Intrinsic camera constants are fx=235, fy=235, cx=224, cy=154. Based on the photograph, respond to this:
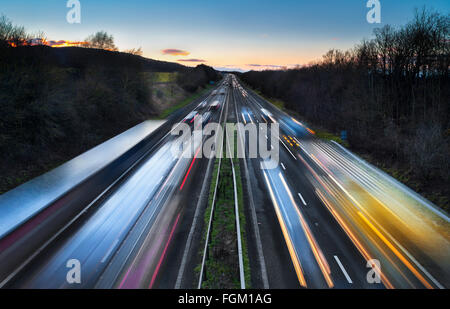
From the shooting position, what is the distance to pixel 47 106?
19625mm

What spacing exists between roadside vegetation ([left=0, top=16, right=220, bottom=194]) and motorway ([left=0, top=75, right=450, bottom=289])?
7.78m

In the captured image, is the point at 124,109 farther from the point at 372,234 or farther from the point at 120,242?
the point at 372,234

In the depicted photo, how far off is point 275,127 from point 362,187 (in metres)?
19.3

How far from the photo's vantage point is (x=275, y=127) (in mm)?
34531

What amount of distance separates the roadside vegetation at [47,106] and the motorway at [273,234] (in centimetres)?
778

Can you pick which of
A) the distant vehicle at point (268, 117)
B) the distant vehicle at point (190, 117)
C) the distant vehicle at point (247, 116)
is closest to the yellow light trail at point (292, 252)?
the distant vehicle at point (247, 116)

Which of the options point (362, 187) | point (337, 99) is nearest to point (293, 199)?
point (362, 187)

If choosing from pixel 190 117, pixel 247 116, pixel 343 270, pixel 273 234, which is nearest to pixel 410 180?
pixel 343 270

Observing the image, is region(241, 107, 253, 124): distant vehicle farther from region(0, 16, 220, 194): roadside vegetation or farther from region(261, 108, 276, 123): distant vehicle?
region(0, 16, 220, 194): roadside vegetation

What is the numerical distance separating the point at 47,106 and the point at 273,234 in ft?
67.7

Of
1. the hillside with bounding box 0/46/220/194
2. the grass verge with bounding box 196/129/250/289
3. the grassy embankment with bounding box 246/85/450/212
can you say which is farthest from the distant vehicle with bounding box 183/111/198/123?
the grassy embankment with bounding box 246/85/450/212

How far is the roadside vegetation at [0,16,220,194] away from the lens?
17.2 metres

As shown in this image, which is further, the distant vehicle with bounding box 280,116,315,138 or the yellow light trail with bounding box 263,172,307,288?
the distant vehicle with bounding box 280,116,315,138
